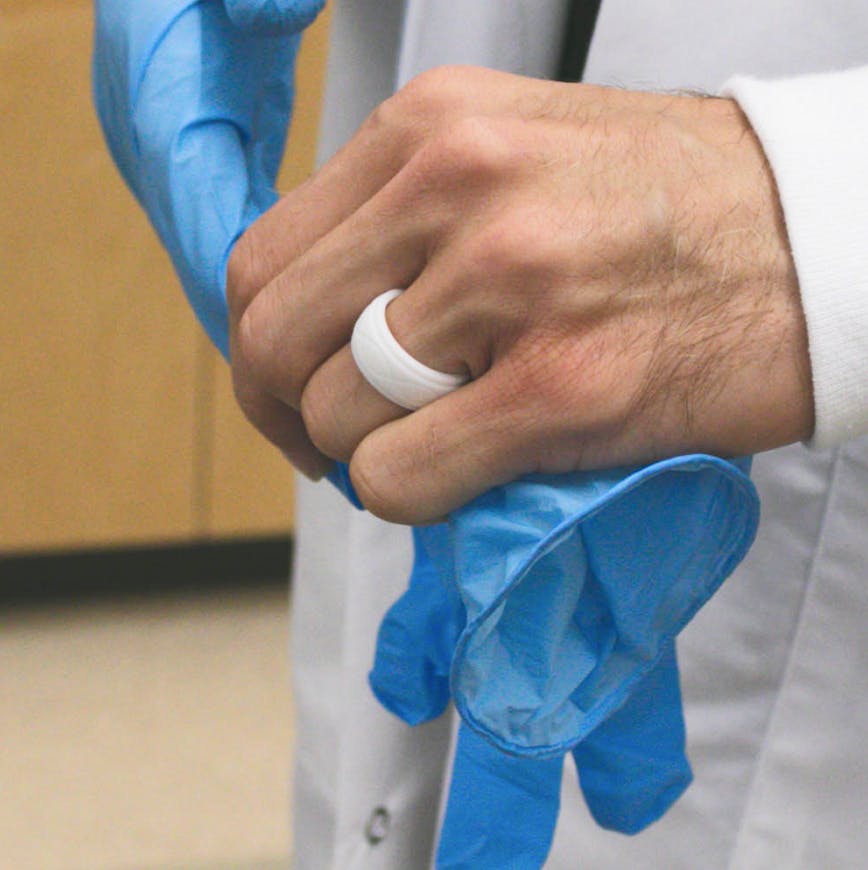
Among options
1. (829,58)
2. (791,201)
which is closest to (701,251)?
(791,201)

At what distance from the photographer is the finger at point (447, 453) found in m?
0.34

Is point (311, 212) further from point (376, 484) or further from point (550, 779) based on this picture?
point (550, 779)

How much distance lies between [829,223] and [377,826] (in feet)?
1.59

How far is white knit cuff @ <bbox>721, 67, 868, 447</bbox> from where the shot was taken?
32cm

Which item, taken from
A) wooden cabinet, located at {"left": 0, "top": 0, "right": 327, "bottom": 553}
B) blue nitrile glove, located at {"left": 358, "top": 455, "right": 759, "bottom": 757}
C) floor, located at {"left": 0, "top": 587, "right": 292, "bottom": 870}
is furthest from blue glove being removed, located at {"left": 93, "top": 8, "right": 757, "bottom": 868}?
floor, located at {"left": 0, "top": 587, "right": 292, "bottom": 870}

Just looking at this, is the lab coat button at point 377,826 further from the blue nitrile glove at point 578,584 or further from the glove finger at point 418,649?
the blue nitrile glove at point 578,584

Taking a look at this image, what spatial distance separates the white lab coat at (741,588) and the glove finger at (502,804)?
0.38 ft

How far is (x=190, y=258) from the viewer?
492 mm

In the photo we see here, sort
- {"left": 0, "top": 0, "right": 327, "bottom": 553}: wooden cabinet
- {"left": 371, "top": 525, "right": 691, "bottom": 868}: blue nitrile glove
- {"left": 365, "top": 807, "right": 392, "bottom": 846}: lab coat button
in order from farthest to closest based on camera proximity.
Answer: {"left": 0, "top": 0, "right": 327, "bottom": 553}: wooden cabinet, {"left": 365, "top": 807, "right": 392, "bottom": 846}: lab coat button, {"left": 371, "top": 525, "right": 691, "bottom": 868}: blue nitrile glove

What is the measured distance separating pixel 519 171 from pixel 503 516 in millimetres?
98

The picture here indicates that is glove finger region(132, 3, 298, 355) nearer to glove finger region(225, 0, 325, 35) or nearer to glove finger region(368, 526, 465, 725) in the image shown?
glove finger region(225, 0, 325, 35)

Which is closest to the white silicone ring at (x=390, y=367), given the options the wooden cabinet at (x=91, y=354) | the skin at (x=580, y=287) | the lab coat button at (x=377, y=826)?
the skin at (x=580, y=287)

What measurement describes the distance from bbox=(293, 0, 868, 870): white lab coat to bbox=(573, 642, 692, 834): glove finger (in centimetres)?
7

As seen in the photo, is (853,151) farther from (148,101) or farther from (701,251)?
(148,101)
